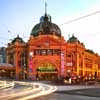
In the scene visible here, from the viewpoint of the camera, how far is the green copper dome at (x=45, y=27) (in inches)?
3399

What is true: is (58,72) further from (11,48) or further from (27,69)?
(11,48)

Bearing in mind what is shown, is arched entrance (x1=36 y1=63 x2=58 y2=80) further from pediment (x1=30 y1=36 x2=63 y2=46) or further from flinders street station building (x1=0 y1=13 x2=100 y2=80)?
pediment (x1=30 y1=36 x2=63 y2=46)

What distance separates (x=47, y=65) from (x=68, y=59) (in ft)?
27.3

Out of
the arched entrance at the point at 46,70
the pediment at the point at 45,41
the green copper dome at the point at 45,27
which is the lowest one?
the arched entrance at the point at 46,70

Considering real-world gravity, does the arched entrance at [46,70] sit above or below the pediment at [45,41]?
below

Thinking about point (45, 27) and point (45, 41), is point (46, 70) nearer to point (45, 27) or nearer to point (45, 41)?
point (45, 41)

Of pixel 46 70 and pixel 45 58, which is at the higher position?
pixel 45 58

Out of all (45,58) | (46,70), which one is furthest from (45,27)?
(46,70)

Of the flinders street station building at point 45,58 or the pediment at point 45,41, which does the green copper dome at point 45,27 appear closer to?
the flinders street station building at point 45,58

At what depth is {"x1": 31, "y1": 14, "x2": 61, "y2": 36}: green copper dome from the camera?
8632 centimetres

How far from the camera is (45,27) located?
287ft

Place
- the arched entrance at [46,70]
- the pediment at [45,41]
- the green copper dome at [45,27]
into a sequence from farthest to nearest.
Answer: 1. the green copper dome at [45,27]
2. the pediment at [45,41]
3. the arched entrance at [46,70]

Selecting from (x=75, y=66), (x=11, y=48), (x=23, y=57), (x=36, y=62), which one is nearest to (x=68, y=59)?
(x=75, y=66)

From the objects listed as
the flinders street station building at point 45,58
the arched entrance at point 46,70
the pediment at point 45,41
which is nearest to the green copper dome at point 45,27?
the flinders street station building at point 45,58
